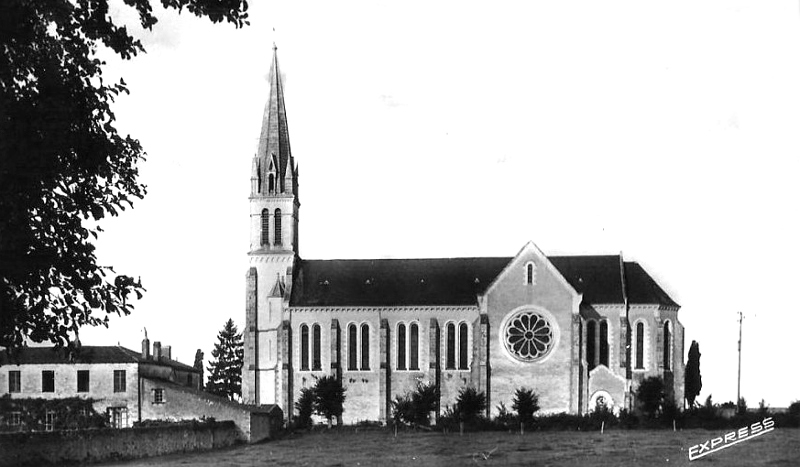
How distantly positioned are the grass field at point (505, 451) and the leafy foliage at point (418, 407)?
7.81m

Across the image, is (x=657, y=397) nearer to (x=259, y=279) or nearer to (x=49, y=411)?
(x=259, y=279)

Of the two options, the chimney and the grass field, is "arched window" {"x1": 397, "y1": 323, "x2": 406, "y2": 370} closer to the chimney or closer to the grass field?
the chimney

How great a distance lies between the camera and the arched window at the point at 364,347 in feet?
267

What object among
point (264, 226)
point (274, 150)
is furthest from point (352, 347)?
point (274, 150)

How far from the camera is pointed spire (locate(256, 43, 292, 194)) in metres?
85.7

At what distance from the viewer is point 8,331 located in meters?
18.0

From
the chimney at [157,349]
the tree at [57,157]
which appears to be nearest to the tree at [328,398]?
the chimney at [157,349]

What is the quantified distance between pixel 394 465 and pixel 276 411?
36.2 metres

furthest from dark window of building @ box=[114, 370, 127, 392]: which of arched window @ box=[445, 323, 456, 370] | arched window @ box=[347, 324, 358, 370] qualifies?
arched window @ box=[445, 323, 456, 370]

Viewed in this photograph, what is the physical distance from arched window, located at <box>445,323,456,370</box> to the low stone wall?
26622 mm

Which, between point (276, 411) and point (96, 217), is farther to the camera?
point (276, 411)

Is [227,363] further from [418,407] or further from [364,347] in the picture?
[418,407]

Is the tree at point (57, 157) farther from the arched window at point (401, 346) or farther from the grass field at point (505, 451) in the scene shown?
the arched window at point (401, 346)

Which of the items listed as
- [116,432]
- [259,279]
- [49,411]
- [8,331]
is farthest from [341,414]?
[8,331]
